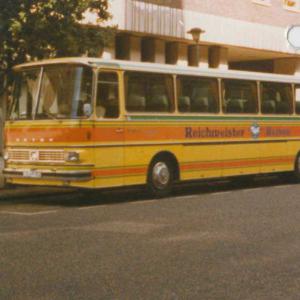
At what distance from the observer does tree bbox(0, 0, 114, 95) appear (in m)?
15.9

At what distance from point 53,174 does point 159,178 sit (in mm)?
2330

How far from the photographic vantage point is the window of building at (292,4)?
1316 inches

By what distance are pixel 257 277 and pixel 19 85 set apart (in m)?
9.18

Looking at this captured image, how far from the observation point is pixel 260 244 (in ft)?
32.3

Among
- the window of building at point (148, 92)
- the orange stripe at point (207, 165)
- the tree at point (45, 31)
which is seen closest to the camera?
the orange stripe at point (207, 165)

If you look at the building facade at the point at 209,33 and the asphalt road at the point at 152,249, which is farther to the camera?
the building facade at the point at 209,33

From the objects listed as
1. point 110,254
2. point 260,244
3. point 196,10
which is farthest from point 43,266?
point 196,10

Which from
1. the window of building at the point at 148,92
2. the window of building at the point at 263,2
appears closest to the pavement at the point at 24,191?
the window of building at the point at 148,92

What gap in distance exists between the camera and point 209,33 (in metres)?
29.2

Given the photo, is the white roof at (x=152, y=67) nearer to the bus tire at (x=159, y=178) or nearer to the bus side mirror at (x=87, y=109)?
the bus side mirror at (x=87, y=109)

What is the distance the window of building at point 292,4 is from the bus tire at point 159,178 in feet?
60.1

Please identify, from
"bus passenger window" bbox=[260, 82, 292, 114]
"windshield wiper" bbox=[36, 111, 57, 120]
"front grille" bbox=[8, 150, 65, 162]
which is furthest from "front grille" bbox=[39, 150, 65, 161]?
"bus passenger window" bbox=[260, 82, 292, 114]

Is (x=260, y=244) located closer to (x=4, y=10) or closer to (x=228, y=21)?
(x=4, y=10)

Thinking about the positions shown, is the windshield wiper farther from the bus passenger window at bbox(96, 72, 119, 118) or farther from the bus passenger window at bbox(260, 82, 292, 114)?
the bus passenger window at bbox(260, 82, 292, 114)
